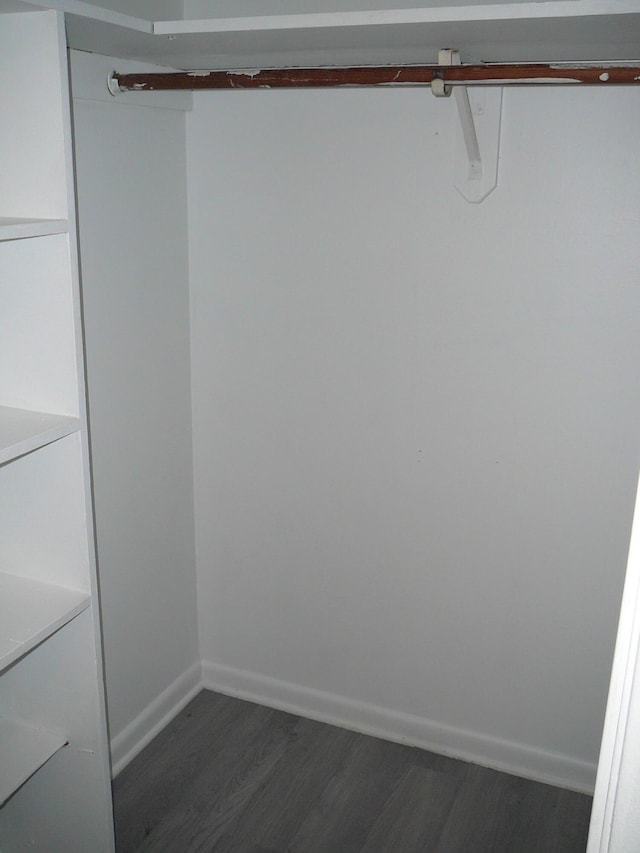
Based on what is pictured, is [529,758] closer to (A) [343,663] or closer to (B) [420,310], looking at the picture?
(A) [343,663]

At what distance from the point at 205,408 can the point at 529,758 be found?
1.36 meters

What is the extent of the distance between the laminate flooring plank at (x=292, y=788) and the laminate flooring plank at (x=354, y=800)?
2 centimetres

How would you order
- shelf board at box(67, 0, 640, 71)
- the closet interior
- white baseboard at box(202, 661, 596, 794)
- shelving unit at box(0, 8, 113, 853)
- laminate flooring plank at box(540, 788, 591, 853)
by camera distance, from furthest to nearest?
white baseboard at box(202, 661, 596, 794)
laminate flooring plank at box(540, 788, 591, 853)
the closet interior
shelving unit at box(0, 8, 113, 853)
shelf board at box(67, 0, 640, 71)

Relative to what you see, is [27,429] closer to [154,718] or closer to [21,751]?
[21,751]

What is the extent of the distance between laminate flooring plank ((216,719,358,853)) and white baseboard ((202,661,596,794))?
0.06 m

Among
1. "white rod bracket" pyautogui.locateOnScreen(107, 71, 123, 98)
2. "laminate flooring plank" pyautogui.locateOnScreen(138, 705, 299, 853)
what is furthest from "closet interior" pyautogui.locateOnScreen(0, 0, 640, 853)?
"laminate flooring plank" pyautogui.locateOnScreen(138, 705, 299, 853)

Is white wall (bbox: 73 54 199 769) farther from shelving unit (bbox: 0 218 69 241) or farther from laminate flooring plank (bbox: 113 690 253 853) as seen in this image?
shelving unit (bbox: 0 218 69 241)

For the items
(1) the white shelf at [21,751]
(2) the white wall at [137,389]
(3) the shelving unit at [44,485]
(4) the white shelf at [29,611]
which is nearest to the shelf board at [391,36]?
(3) the shelving unit at [44,485]

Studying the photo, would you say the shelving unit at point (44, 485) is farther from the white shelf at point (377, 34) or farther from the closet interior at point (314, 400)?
the white shelf at point (377, 34)

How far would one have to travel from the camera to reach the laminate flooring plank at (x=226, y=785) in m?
2.08

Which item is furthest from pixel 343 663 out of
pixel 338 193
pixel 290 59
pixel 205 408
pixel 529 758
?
pixel 290 59

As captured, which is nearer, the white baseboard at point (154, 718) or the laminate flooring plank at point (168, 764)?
the laminate flooring plank at point (168, 764)

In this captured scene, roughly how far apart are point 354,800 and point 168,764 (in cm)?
54

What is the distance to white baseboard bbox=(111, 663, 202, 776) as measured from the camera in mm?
2334
